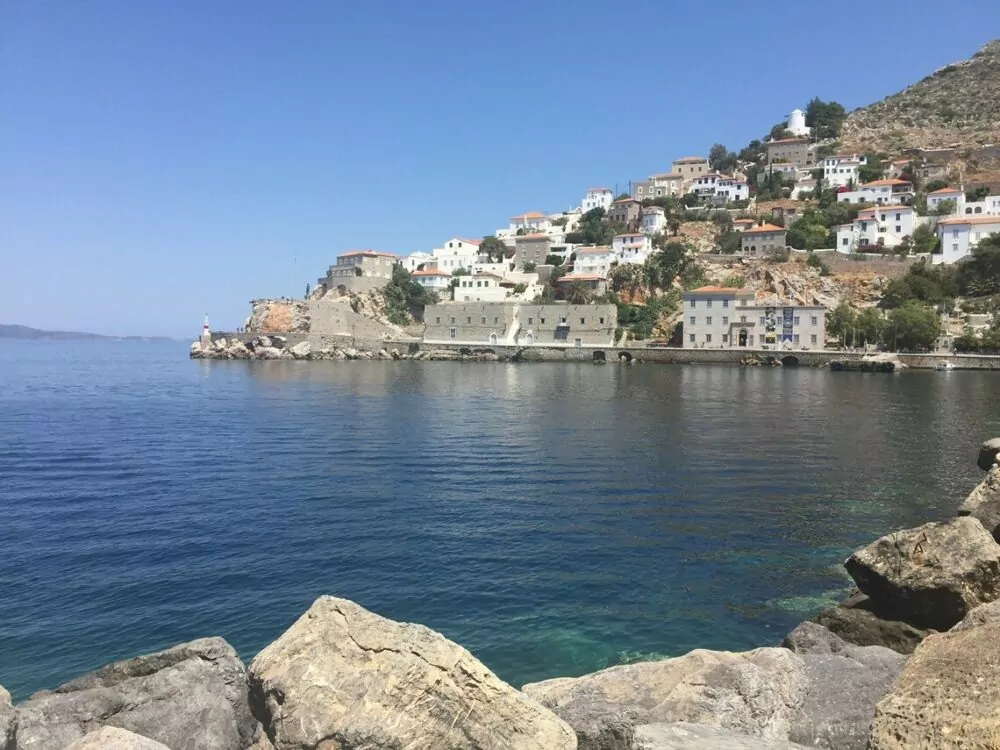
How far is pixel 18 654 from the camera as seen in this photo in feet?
29.1

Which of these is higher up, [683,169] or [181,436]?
[683,169]

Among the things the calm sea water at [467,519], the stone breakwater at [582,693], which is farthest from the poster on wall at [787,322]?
the stone breakwater at [582,693]

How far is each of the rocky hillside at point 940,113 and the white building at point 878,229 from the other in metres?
34.8

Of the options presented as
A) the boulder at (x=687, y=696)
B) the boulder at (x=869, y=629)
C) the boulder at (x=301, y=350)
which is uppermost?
the boulder at (x=301, y=350)

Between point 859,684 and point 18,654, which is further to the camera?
point 18,654

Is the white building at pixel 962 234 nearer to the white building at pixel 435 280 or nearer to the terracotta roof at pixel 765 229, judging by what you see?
the terracotta roof at pixel 765 229

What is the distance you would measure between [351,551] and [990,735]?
1146 cm

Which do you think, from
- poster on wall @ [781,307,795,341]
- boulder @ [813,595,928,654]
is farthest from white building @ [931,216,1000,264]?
boulder @ [813,595,928,654]

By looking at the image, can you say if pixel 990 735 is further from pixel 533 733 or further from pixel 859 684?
pixel 859 684

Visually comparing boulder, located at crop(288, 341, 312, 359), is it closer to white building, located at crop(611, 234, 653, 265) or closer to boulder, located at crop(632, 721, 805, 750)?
white building, located at crop(611, 234, 653, 265)

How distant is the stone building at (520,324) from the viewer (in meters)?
77.6

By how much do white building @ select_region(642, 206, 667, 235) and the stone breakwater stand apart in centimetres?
8937

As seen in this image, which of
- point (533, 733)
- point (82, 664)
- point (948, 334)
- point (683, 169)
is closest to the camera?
point (533, 733)

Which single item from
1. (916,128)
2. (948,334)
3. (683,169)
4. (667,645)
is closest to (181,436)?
(667,645)
